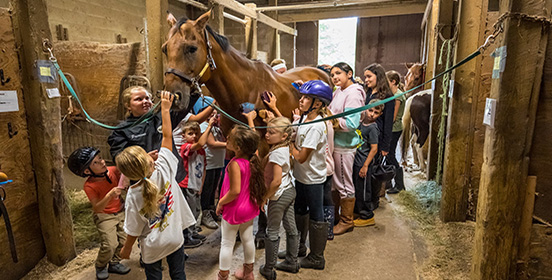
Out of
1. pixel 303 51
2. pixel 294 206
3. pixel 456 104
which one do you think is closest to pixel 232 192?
pixel 294 206

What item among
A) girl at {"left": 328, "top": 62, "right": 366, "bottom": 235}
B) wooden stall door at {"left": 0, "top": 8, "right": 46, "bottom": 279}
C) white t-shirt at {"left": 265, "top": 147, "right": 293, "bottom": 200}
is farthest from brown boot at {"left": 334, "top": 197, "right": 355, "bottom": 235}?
wooden stall door at {"left": 0, "top": 8, "right": 46, "bottom": 279}

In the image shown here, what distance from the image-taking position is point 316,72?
4.11m

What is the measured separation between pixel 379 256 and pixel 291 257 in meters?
0.81

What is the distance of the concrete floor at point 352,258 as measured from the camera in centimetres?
241

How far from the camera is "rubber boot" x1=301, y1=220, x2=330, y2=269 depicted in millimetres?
2387

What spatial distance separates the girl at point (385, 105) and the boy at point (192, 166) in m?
1.80

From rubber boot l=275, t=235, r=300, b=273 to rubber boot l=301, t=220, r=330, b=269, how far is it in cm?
11

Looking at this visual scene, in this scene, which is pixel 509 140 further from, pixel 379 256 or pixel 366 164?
pixel 366 164

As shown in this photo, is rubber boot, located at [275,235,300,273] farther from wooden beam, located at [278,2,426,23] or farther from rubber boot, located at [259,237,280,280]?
wooden beam, located at [278,2,426,23]

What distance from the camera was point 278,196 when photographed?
88.4 inches

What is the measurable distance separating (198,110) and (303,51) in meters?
6.46

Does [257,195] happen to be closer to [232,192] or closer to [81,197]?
[232,192]

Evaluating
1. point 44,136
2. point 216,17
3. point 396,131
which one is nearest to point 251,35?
point 216,17

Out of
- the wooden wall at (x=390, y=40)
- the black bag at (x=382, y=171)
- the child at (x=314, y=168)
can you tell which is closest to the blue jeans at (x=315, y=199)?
the child at (x=314, y=168)
